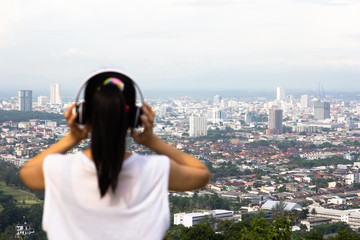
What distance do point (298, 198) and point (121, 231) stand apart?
18.2 meters

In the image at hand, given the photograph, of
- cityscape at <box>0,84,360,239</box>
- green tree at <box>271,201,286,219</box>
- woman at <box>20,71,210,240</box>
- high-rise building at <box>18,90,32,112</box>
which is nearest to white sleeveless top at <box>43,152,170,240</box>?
woman at <box>20,71,210,240</box>

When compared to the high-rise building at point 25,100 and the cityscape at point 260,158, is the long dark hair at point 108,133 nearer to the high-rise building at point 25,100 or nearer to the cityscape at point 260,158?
the cityscape at point 260,158

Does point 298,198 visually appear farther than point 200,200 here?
Yes

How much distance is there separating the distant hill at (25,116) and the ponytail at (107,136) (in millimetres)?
44936

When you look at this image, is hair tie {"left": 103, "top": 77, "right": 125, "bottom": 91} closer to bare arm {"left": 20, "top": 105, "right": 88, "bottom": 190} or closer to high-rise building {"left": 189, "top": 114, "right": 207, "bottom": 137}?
bare arm {"left": 20, "top": 105, "right": 88, "bottom": 190}

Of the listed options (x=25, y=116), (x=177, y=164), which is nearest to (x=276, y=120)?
(x=25, y=116)

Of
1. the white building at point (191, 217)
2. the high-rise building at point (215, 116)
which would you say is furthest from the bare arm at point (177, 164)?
the high-rise building at point (215, 116)

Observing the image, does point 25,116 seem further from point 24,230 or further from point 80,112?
point 80,112

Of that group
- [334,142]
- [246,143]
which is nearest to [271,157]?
[246,143]

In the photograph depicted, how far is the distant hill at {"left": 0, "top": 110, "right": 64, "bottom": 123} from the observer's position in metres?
45.4

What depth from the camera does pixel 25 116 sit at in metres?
46.8

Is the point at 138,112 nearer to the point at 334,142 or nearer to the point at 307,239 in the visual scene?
the point at 307,239

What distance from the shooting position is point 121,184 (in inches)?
28.2

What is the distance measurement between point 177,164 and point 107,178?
10cm
